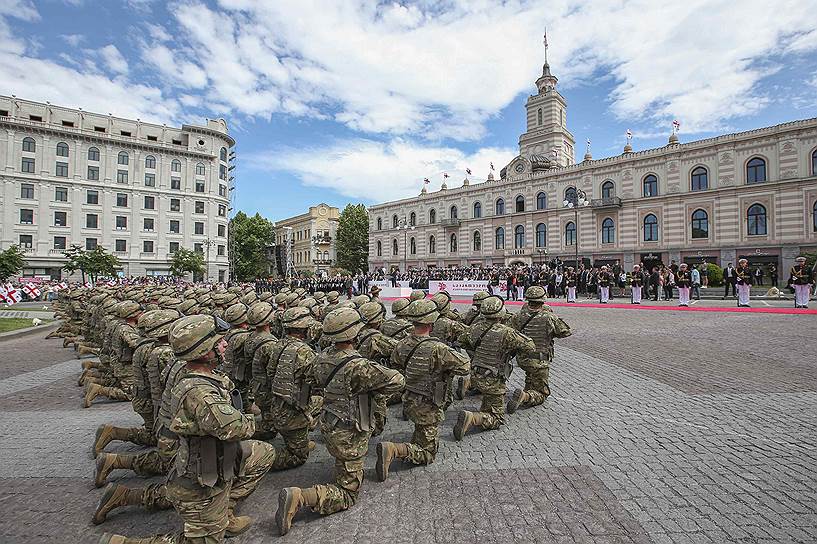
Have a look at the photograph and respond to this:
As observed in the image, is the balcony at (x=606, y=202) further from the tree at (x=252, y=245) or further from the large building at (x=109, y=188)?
the tree at (x=252, y=245)

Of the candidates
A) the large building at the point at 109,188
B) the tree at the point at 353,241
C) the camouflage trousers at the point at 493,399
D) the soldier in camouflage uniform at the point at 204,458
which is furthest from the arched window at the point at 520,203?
the soldier in camouflage uniform at the point at 204,458

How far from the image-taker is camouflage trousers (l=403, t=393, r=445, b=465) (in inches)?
188

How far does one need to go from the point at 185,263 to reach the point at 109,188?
43.8ft

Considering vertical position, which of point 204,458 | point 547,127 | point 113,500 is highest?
point 547,127

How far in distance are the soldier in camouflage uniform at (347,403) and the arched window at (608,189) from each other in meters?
42.3

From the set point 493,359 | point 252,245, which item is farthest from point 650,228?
point 252,245

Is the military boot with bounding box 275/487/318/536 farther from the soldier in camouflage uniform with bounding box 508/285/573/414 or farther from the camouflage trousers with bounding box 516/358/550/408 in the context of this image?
the camouflage trousers with bounding box 516/358/550/408

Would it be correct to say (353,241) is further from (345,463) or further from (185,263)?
(345,463)

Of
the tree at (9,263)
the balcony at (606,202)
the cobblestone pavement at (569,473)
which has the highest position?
the balcony at (606,202)

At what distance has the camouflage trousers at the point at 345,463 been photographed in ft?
12.7

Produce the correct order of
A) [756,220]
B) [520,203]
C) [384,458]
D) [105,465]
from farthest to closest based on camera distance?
[520,203] → [756,220] → [384,458] → [105,465]

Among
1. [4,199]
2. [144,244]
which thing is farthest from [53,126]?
[144,244]

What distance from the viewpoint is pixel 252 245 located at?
74375 millimetres

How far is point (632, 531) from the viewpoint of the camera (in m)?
3.45
